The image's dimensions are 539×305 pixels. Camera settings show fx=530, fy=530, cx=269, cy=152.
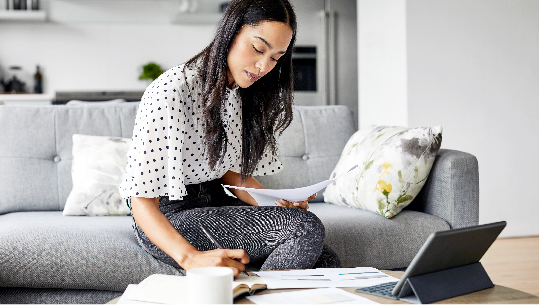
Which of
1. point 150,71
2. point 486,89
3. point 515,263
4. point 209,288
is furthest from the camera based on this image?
point 150,71

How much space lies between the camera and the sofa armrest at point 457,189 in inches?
72.7

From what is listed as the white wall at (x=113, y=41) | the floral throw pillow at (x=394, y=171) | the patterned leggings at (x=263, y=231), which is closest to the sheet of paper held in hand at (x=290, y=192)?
the patterned leggings at (x=263, y=231)

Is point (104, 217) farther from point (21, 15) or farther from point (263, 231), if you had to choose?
point (21, 15)

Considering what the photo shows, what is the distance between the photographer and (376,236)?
1.75 m

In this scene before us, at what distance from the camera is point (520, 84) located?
11.9 ft

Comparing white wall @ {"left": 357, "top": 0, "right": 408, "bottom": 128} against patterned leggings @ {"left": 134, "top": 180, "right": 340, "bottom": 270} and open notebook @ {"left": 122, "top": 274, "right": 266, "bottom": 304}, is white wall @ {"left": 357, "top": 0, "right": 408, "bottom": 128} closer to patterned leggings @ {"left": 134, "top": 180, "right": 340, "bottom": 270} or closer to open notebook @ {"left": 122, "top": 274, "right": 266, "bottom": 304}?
patterned leggings @ {"left": 134, "top": 180, "right": 340, "bottom": 270}

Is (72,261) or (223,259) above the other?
(223,259)

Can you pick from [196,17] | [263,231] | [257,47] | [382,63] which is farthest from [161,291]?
[196,17]

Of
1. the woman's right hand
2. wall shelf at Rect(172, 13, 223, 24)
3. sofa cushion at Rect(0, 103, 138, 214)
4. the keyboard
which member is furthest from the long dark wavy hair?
wall shelf at Rect(172, 13, 223, 24)

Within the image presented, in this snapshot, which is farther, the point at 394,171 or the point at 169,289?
the point at 394,171

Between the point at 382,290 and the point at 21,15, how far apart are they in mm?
5170

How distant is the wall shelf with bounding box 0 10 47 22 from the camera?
509cm

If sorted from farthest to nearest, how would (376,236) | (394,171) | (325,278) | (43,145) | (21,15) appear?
1. (21,15)
2. (43,145)
3. (394,171)
4. (376,236)
5. (325,278)

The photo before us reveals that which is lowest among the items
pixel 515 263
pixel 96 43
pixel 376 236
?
pixel 515 263
